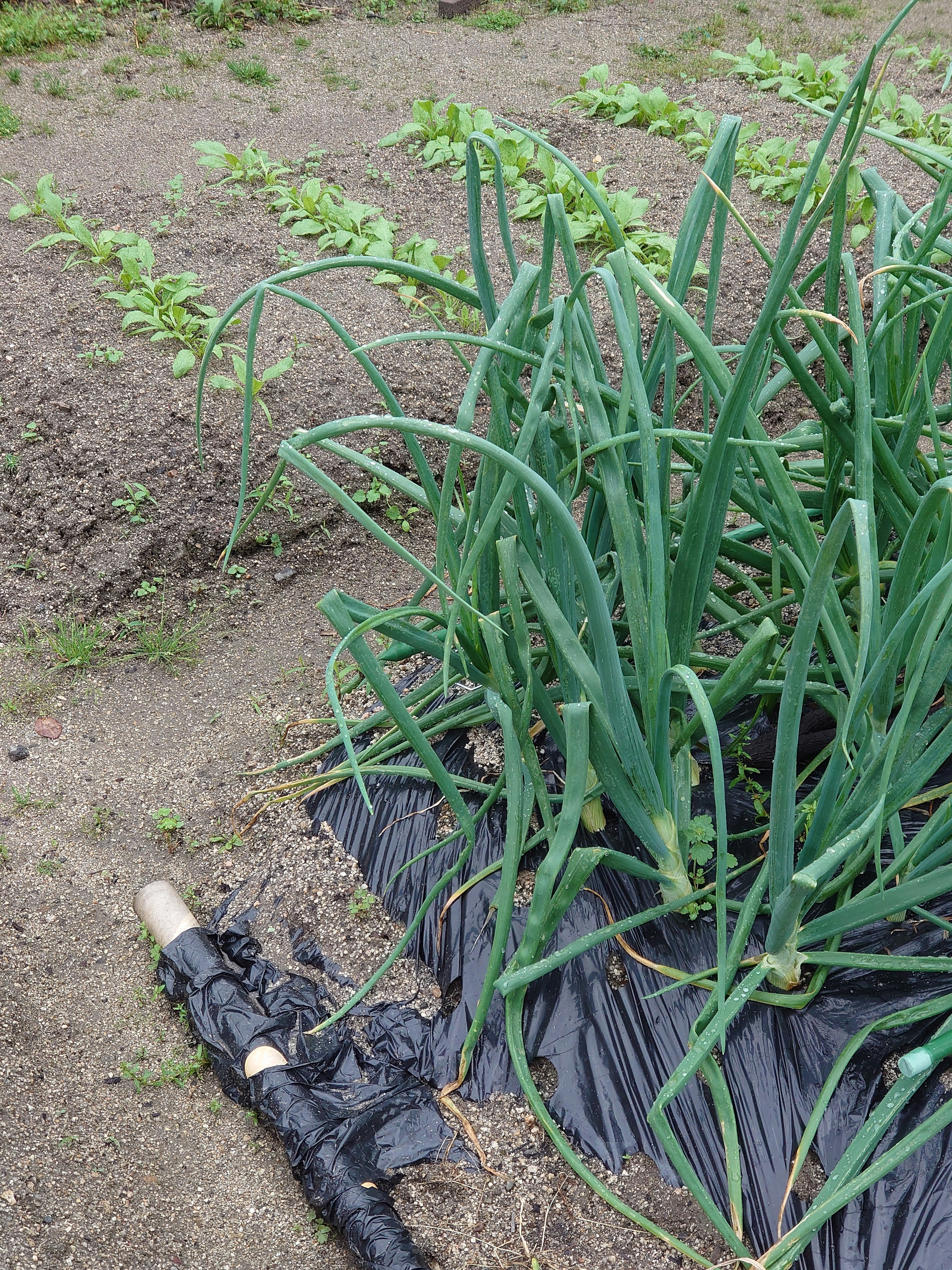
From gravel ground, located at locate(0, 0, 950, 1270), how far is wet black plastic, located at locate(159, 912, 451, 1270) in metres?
0.05

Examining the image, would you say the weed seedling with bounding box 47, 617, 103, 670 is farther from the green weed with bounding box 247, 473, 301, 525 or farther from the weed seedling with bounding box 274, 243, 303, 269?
the weed seedling with bounding box 274, 243, 303, 269

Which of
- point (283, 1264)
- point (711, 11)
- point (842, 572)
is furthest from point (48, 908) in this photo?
point (711, 11)

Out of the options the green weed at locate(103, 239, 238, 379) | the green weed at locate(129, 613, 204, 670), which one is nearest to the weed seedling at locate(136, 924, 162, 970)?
the green weed at locate(129, 613, 204, 670)

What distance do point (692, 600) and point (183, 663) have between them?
4.68 ft

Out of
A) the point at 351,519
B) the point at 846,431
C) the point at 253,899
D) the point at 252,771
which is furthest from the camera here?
the point at 351,519

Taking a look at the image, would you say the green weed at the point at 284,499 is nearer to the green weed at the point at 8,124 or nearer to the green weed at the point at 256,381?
the green weed at the point at 256,381

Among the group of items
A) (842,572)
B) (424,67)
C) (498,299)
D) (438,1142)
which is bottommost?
(438,1142)

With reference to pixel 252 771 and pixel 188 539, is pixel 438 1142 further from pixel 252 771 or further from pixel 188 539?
pixel 188 539

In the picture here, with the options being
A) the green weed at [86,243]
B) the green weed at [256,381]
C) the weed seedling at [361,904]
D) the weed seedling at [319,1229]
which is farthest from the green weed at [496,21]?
the weed seedling at [319,1229]

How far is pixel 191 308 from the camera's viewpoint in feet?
9.73

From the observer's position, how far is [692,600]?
1250 millimetres

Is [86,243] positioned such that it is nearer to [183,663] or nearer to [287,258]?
[287,258]

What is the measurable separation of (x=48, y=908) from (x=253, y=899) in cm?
39

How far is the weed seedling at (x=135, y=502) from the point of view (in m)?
2.40
